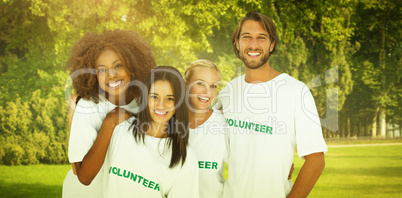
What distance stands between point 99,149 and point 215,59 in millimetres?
16138

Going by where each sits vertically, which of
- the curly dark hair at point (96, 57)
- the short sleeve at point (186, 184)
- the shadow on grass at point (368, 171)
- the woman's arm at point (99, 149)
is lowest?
the shadow on grass at point (368, 171)

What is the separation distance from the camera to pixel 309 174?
3205 mm

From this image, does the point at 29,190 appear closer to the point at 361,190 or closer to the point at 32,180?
the point at 32,180

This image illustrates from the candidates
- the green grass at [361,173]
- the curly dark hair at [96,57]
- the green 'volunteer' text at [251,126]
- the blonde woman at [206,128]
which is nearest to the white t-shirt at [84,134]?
the curly dark hair at [96,57]

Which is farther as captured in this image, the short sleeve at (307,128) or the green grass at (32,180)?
the green grass at (32,180)

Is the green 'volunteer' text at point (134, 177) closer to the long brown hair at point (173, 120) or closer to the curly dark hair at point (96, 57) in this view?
the long brown hair at point (173, 120)

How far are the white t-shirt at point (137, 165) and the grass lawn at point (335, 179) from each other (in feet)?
27.1

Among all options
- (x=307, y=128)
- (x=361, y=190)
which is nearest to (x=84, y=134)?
(x=307, y=128)

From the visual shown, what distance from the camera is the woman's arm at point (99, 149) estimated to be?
2.95 meters

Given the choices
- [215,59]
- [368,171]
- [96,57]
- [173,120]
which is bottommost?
[368,171]

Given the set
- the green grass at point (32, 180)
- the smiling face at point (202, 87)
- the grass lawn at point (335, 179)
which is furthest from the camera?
the grass lawn at point (335, 179)

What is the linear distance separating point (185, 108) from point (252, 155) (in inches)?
31.0

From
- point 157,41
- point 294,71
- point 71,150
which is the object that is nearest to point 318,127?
point 71,150

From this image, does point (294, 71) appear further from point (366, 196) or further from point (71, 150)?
point (71, 150)
